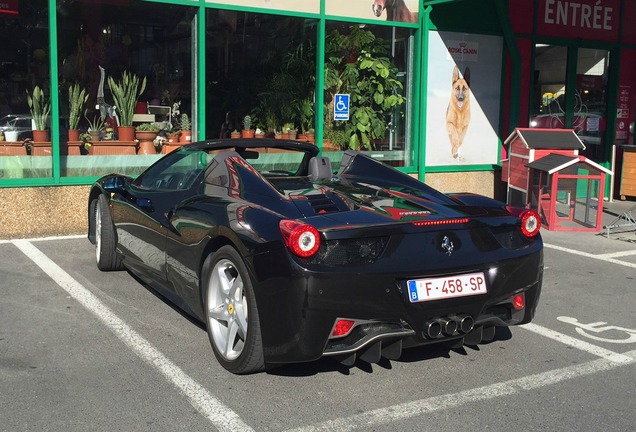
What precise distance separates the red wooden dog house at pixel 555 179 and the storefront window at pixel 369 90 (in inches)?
68.0

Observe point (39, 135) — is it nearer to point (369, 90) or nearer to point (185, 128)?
point (185, 128)

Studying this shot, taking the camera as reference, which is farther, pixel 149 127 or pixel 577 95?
pixel 577 95

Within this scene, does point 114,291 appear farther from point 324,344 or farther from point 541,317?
point 541,317

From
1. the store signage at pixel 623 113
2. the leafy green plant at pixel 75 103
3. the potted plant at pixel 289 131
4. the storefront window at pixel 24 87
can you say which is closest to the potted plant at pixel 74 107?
the leafy green plant at pixel 75 103

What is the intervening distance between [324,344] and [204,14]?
6710mm

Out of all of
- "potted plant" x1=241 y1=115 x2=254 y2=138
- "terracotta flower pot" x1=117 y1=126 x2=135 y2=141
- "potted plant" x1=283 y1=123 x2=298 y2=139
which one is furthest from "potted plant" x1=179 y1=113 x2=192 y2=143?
"potted plant" x1=283 y1=123 x2=298 y2=139

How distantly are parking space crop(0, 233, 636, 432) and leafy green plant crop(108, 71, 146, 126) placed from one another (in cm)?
397

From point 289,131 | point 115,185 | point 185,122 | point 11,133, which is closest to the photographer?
point 115,185

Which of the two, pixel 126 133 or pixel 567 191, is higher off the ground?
pixel 126 133

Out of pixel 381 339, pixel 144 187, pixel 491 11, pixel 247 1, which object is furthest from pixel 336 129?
pixel 381 339

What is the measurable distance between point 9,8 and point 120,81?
4.96 feet

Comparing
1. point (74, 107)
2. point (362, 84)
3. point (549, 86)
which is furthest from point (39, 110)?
point (549, 86)

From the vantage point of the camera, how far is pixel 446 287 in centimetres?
388

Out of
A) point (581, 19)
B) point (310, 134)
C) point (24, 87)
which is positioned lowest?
point (310, 134)
